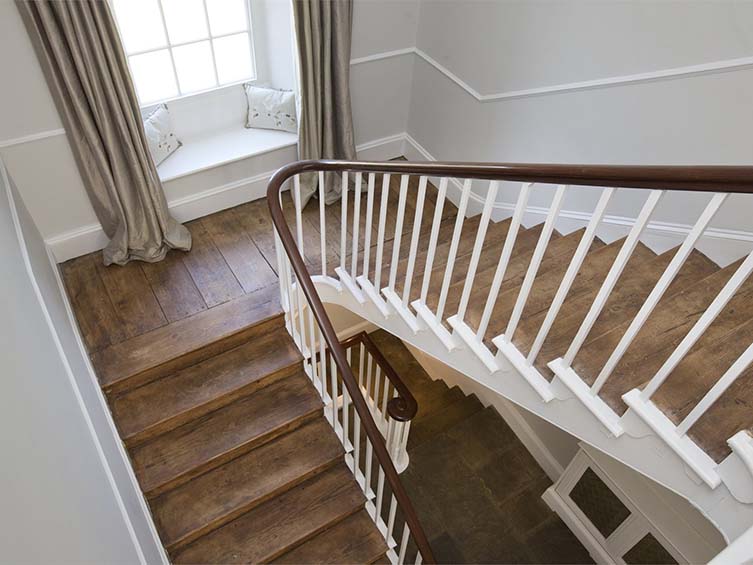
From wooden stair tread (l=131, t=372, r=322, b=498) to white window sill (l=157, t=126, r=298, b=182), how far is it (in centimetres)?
145

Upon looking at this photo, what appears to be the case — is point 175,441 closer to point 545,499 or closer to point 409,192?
point 409,192

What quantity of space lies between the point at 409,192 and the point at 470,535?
260cm

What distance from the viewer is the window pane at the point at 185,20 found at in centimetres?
320

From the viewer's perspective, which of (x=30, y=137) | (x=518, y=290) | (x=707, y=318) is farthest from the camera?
(x=30, y=137)

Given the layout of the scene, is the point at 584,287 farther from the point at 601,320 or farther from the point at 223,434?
the point at 223,434

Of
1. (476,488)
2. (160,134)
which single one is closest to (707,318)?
(160,134)

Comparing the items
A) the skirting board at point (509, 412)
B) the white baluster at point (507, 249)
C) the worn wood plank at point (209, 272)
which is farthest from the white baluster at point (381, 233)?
the skirting board at point (509, 412)

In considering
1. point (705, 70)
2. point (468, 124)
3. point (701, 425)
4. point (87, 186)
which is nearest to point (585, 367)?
point (701, 425)

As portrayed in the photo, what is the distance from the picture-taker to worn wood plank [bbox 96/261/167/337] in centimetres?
307

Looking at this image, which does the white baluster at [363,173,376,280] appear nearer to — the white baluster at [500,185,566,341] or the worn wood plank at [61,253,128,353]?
the white baluster at [500,185,566,341]

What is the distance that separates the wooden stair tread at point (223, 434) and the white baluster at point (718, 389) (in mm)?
1915

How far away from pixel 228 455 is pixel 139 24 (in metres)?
2.45

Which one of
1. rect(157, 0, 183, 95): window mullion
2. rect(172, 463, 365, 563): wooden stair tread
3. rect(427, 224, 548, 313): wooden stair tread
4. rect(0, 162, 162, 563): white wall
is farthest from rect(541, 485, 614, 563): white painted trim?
rect(157, 0, 183, 95): window mullion

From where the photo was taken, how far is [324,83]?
3.36m
